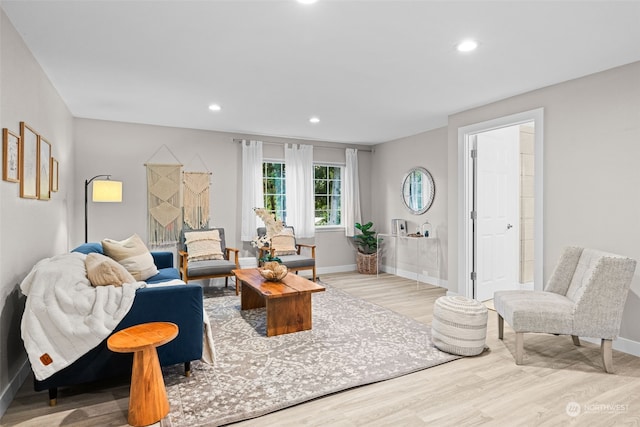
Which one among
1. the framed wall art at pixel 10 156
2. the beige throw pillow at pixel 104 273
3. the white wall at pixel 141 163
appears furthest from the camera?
the white wall at pixel 141 163

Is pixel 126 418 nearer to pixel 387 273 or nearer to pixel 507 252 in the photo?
pixel 507 252

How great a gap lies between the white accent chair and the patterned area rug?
0.65 meters

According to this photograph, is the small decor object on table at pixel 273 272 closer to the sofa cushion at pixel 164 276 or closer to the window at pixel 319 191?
the sofa cushion at pixel 164 276

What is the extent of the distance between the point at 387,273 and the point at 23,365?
17.2 ft

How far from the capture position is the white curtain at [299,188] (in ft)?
20.7

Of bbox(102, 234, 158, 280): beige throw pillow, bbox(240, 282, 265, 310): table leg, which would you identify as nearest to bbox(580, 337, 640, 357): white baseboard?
bbox(240, 282, 265, 310): table leg

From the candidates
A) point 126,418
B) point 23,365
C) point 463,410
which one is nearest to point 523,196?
point 463,410

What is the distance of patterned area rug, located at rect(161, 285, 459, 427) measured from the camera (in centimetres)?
229

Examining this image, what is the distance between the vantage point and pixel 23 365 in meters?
2.64

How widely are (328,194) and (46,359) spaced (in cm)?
521

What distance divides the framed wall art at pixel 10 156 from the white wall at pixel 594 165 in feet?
14.3

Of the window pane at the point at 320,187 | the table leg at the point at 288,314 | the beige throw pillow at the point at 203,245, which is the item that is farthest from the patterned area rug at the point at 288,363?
the window pane at the point at 320,187

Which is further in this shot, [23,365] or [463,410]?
[23,365]

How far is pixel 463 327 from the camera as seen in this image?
2982mm
